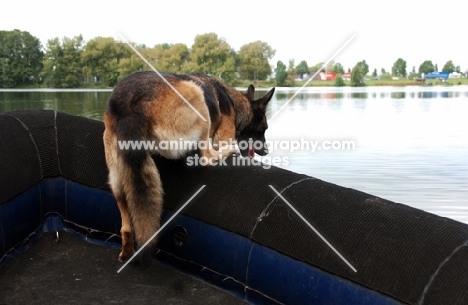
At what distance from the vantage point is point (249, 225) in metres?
3.49

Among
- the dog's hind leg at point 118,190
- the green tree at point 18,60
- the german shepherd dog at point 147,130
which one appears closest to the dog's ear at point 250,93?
the german shepherd dog at point 147,130

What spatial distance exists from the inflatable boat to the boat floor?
0.11 meters

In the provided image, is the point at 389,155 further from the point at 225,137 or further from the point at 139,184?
the point at 139,184

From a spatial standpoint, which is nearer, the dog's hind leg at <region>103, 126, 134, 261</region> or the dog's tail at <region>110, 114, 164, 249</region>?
the dog's tail at <region>110, 114, 164, 249</region>

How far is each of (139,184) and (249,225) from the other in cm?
88

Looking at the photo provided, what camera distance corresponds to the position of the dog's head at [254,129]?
20.5 ft

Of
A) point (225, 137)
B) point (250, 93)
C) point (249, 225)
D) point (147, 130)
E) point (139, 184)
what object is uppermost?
point (250, 93)

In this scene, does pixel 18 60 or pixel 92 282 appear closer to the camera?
pixel 92 282

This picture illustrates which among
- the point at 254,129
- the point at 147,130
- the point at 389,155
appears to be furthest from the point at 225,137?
the point at 389,155

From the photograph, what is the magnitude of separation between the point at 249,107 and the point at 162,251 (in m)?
2.56

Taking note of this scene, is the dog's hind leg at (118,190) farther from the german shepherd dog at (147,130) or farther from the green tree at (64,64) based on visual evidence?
the green tree at (64,64)

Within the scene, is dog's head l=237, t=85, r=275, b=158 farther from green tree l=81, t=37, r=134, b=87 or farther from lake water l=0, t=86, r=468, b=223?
green tree l=81, t=37, r=134, b=87

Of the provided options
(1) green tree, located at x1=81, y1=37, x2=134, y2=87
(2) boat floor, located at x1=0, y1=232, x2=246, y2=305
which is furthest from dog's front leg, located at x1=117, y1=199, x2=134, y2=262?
(1) green tree, located at x1=81, y1=37, x2=134, y2=87

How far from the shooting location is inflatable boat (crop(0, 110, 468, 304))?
2676 mm
